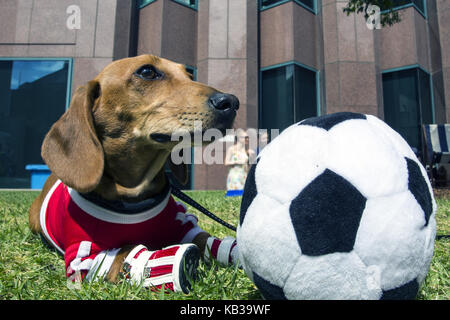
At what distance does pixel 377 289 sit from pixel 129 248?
1.36 metres

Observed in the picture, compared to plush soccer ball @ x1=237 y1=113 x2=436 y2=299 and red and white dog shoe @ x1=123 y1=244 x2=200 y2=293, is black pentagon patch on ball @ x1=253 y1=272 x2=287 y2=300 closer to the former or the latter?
plush soccer ball @ x1=237 y1=113 x2=436 y2=299

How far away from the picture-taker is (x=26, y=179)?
12.5m

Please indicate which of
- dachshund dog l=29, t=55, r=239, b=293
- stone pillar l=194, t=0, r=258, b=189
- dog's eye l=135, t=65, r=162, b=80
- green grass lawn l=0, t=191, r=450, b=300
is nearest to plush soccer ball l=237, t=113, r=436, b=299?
green grass lawn l=0, t=191, r=450, b=300

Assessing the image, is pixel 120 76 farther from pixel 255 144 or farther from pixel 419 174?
pixel 255 144

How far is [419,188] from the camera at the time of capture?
132 centimetres

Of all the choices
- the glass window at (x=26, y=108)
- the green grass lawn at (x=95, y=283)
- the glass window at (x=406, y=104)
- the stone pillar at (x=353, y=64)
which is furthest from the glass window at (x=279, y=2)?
the green grass lawn at (x=95, y=283)

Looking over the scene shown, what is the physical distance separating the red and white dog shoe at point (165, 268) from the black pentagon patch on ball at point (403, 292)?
3.01ft

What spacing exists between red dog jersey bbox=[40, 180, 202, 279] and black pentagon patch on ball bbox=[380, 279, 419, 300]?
1.40 m

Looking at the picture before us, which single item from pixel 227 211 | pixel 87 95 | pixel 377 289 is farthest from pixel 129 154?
pixel 227 211

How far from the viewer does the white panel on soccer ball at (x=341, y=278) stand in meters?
1.14

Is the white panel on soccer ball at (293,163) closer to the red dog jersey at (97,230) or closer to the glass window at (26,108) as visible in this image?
the red dog jersey at (97,230)

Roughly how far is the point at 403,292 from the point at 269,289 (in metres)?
0.50

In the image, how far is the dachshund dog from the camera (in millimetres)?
1868

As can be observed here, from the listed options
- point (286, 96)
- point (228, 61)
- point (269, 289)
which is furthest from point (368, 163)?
point (286, 96)
